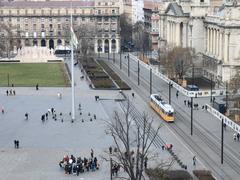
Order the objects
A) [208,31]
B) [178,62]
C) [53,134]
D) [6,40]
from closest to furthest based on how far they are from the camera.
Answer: [53,134] → [178,62] → [208,31] → [6,40]

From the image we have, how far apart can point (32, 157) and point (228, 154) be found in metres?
20.3

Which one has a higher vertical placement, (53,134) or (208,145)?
(53,134)

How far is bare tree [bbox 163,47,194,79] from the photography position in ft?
351

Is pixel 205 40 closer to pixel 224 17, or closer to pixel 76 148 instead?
pixel 224 17

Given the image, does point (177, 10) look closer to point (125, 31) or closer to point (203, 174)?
point (125, 31)

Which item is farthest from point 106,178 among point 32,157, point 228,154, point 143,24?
point 143,24

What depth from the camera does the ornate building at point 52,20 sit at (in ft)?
567

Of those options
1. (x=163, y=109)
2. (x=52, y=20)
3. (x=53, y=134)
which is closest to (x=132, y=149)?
(x=53, y=134)

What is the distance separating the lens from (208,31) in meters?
118

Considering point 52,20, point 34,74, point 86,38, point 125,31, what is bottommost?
point 34,74

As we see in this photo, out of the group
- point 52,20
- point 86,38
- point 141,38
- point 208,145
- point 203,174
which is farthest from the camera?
point 52,20

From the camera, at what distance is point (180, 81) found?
105812 mm

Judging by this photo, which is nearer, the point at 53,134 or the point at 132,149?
the point at 132,149

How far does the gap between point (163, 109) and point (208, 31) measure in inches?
1875
